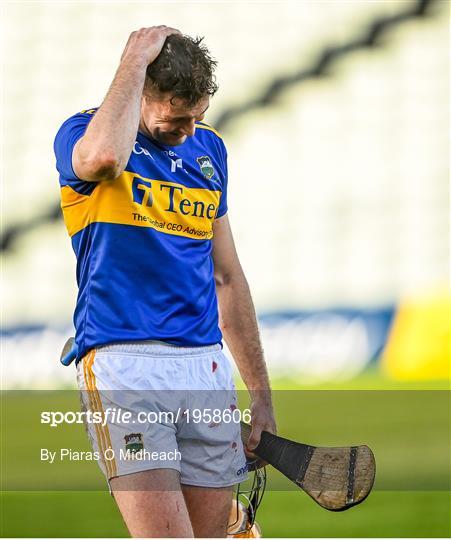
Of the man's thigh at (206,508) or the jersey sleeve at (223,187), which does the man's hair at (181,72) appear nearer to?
the jersey sleeve at (223,187)

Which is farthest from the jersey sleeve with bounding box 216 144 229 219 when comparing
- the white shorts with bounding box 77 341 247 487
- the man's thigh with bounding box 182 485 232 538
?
the man's thigh with bounding box 182 485 232 538

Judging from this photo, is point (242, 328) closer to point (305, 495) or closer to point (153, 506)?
point (153, 506)

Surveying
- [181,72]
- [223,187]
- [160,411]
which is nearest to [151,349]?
[160,411]

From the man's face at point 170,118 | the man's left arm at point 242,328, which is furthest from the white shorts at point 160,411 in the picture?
the man's face at point 170,118

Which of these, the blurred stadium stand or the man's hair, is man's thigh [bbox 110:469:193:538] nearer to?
the man's hair

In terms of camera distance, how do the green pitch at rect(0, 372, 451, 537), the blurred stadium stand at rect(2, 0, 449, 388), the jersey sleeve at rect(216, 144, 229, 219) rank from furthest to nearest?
1. the blurred stadium stand at rect(2, 0, 449, 388)
2. the green pitch at rect(0, 372, 451, 537)
3. the jersey sleeve at rect(216, 144, 229, 219)

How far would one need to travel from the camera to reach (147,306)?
278 centimetres

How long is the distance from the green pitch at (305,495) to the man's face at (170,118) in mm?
2399

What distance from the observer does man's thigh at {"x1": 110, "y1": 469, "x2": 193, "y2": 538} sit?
2.62 metres

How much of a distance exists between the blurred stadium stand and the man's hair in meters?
4.31

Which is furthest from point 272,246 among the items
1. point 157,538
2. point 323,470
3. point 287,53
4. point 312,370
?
point 157,538

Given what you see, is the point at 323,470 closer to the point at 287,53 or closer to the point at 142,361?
the point at 142,361

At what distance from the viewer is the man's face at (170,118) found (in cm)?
278

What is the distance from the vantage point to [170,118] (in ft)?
9.18
